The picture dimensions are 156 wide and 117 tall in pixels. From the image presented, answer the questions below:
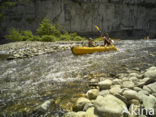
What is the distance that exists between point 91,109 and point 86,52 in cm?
604

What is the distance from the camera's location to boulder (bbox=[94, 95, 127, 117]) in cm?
176

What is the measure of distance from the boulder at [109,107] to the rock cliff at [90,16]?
926 inches

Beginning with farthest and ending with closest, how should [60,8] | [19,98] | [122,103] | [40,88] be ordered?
[60,8]
[40,88]
[19,98]
[122,103]

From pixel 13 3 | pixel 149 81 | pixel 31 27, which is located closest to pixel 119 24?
pixel 31 27

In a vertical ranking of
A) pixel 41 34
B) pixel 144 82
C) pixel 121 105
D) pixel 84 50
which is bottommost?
pixel 121 105

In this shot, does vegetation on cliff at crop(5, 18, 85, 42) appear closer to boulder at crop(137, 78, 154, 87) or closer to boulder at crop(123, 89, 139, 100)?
boulder at crop(137, 78, 154, 87)

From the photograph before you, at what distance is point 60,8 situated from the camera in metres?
23.5

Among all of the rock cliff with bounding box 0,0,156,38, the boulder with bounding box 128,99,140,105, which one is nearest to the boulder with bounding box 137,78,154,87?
the boulder with bounding box 128,99,140,105

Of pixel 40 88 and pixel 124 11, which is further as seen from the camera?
pixel 124 11

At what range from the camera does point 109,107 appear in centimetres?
185

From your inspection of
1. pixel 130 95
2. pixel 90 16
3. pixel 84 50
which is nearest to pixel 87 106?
pixel 130 95

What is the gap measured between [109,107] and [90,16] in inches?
1056

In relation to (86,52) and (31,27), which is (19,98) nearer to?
(86,52)

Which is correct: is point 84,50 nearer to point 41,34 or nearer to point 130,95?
point 130,95
